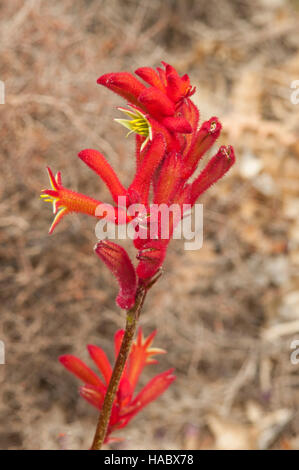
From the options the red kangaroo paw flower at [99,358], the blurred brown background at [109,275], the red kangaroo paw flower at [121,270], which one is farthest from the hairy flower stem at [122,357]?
the blurred brown background at [109,275]

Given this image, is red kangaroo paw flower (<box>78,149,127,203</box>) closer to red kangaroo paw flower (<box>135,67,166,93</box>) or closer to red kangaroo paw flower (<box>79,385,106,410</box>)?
red kangaroo paw flower (<box>135,67,166,93</box>)

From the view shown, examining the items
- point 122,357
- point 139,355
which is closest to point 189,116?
point 122,357

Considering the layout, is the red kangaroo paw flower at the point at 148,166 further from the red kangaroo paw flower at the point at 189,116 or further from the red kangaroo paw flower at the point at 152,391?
the red kangaroo paw flower at the point at 152,391

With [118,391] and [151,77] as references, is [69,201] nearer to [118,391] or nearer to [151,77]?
[151,77]

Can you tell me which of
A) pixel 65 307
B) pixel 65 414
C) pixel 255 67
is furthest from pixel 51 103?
pixel 255 67

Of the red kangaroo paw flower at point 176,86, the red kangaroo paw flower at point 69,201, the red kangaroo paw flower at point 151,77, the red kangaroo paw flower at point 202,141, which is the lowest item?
the red kangaroo paw flower at point 69,201
